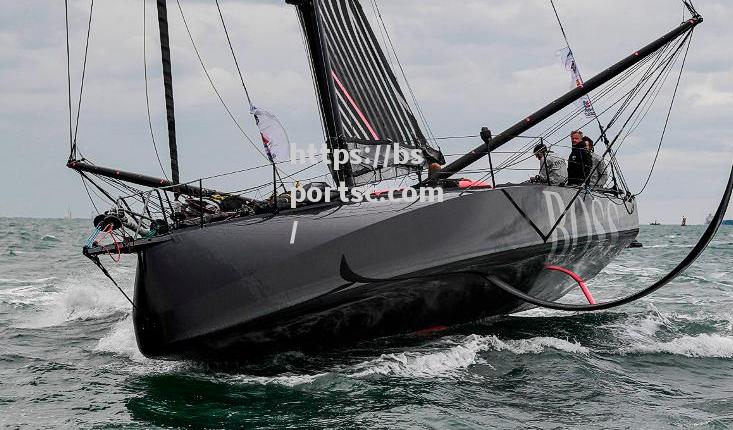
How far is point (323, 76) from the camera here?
31.2 ft

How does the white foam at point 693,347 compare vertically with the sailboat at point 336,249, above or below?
A: below

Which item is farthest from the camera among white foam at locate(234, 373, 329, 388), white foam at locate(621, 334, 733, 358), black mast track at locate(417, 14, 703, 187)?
black mast track at locate(417, 14, 703, 187)

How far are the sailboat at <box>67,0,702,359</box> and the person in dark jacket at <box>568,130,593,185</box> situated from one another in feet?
1.57

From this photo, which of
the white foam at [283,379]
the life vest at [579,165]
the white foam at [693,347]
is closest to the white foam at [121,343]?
the white foam at [283,379]

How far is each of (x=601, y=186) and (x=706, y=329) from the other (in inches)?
93.2

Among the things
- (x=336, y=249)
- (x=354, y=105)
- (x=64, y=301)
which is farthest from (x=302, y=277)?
(x=64, y=301)

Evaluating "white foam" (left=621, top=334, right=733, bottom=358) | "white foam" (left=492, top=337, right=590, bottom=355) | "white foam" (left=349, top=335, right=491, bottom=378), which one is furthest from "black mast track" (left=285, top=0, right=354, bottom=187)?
"white foam" (left=621, top=334, right=733, bottom=358)

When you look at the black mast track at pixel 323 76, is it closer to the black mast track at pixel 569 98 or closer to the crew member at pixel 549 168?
the black mast track at pixel 569 98

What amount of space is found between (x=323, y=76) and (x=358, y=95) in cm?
99

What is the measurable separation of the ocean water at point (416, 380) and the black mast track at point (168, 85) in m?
2.45

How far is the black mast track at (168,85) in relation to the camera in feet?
36.9

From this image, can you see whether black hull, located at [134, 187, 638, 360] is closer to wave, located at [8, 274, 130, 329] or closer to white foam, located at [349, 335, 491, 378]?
white foam, located at [349, 335, 491, 378]

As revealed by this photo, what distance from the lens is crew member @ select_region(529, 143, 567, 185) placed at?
31.4ft

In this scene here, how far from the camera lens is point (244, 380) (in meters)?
7.77
